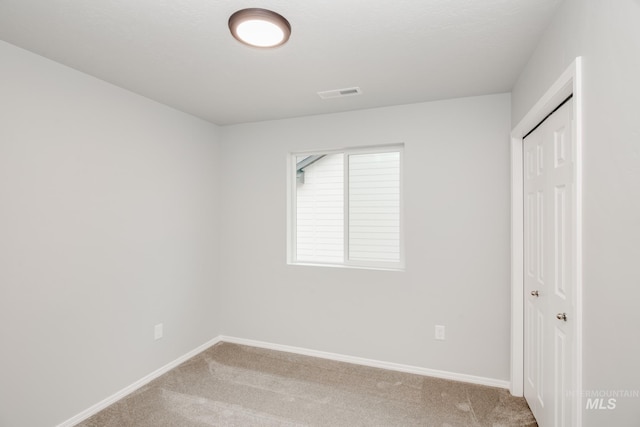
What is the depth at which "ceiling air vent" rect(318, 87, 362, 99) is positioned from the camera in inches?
106

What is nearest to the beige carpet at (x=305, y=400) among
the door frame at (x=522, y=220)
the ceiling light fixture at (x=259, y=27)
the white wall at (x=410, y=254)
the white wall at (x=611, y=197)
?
the white wall at (x=410, y=254)

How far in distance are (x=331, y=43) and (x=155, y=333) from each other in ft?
9.35

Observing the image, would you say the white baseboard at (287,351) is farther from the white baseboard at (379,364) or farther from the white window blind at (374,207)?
the white window blind at (374,207)

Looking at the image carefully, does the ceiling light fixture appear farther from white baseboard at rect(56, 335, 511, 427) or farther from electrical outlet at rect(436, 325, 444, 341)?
white baseboard at rect(56, 335, 511, 427)

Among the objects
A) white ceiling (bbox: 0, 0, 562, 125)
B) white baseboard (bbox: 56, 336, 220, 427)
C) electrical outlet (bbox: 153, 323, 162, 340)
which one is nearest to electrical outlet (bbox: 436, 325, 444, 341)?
white ceiling (bbox: 0, 0, 562, 125)

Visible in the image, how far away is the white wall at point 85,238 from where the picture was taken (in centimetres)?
201

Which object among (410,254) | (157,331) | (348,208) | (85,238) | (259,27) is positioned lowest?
(157,331)

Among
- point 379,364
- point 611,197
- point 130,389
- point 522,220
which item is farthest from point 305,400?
point 611,197

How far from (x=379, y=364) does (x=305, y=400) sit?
889mm

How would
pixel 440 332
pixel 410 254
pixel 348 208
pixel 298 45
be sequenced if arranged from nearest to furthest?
pixel 298 45 → pixel 440 332 → pixel 410 254 → pixel 348 208

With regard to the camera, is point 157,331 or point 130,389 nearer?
point 130,389

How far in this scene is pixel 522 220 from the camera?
8.47 ft

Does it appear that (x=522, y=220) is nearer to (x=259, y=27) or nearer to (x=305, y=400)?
(x=305, y=400)

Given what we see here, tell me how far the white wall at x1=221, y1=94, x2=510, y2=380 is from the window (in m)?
0.16
